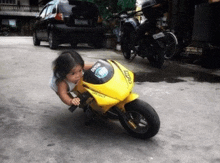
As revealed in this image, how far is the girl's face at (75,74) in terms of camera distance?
232 centimetres

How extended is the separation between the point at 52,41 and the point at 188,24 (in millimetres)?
4784

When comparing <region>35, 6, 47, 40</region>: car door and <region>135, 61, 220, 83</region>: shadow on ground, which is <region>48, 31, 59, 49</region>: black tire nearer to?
<region>35, 6, 47, 40</region>: car door

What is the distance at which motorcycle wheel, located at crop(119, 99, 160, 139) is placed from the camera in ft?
7.61

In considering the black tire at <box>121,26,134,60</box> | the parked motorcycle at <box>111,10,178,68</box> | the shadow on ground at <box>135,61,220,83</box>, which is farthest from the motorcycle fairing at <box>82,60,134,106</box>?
the black tire at <box>121,26,134,60</box>

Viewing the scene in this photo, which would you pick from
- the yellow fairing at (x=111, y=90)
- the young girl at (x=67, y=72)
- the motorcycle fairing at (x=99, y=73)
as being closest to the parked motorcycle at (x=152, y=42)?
the motorcycle fairing at (x=99, y=73)

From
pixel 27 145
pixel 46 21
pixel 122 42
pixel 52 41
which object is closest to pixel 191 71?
pixel 122 42

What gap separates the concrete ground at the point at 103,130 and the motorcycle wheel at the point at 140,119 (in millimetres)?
80

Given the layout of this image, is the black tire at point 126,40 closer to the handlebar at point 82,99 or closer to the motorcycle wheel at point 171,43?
the motorcycle wheel at point 171,43

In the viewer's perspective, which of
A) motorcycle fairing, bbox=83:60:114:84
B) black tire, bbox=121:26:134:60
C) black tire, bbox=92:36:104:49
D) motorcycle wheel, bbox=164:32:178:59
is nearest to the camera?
motorcycle fairing, bbox=83:60:114:84

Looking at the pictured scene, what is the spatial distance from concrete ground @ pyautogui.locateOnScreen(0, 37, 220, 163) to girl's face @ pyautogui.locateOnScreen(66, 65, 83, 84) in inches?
22.1

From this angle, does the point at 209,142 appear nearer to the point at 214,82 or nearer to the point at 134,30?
the point at 214,82

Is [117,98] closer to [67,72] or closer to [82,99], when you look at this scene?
[82,99]

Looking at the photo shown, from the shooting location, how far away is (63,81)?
7.88 ft

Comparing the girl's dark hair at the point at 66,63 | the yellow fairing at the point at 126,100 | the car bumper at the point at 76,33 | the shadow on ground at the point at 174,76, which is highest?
the car bumper at the point at 76,33
